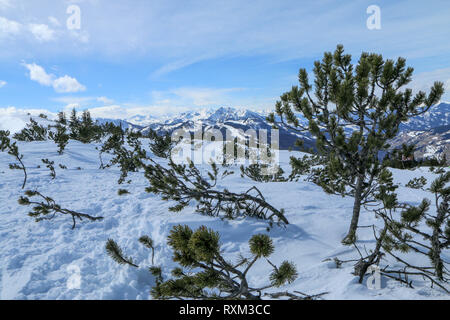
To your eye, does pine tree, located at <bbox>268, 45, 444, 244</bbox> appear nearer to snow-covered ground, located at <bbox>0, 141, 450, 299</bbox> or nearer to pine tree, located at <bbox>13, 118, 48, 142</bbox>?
snow-covered ground, located at <bbox>0, 141, 450, 299</bbox>

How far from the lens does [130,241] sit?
444 cm

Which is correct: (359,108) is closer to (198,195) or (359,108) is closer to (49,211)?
(198,195)

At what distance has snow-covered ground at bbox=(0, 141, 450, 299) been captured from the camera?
9.64 feet

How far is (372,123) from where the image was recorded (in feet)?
13.1

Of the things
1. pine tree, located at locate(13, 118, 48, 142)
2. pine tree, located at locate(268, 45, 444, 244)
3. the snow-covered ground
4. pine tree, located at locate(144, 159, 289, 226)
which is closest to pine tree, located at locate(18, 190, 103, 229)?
the snow-covered ground

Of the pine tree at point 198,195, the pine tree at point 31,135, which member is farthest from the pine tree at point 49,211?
the pine tree at point 31,135

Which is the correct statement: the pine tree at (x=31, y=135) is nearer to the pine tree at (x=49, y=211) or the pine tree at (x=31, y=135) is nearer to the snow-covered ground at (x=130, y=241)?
the snow-covered ground at (x=130, y=241)

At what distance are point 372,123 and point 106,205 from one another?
6.74m

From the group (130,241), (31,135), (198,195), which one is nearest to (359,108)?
(198,195)

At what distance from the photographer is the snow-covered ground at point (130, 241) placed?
2940mm

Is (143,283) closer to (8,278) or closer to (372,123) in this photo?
(8,278)

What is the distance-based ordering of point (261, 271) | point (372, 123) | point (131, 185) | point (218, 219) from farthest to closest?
point (131, 185) → point (218, 219) → point (372, 123) → point (261, 271)
